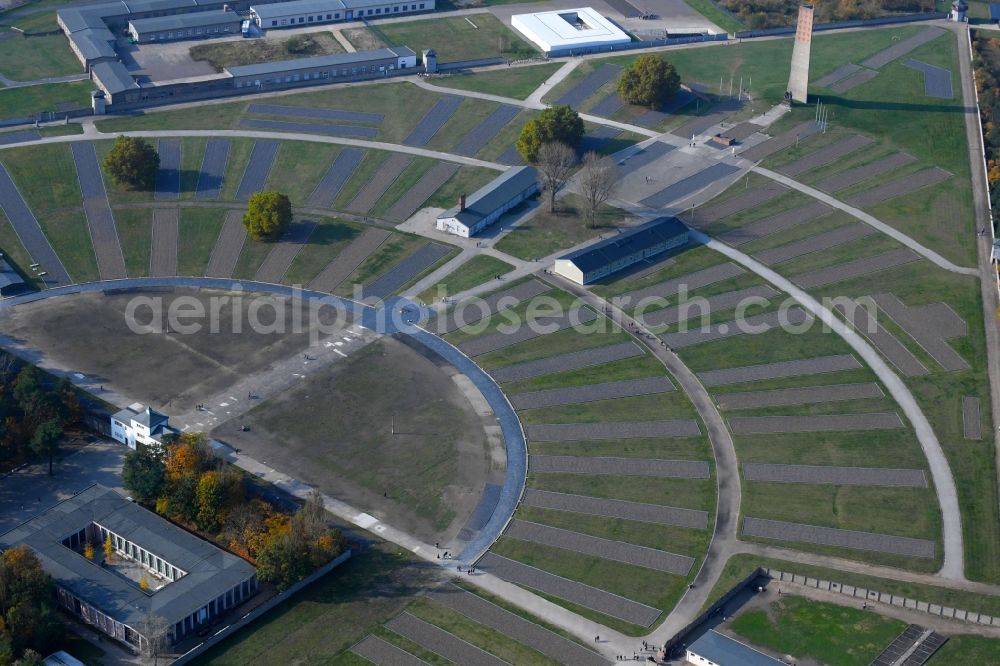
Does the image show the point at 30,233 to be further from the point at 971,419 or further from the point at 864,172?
the point at 971,419

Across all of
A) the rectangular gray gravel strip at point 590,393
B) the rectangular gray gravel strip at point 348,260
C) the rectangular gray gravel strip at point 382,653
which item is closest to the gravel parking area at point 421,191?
the rectangular gray gravel strip at point 348,260

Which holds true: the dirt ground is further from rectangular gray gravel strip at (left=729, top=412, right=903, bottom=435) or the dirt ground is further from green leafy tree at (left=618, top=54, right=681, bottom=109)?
green leafy tree at (left=618, top=54, right=681, bottom=109)

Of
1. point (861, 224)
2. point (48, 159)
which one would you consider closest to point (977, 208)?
point (861, 224)

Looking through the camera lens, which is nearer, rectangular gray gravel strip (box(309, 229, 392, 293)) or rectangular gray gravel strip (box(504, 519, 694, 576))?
rectangular gray gravel strip (box(504, 519, 694, 576))

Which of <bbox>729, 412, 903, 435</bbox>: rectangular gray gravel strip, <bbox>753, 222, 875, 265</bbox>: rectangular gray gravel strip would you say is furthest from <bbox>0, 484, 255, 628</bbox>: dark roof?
<bbox>753, 222, 875, 265</bbox>: rectangular gray gravel strip

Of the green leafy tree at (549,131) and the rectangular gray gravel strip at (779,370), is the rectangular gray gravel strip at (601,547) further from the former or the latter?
the green leafy tree at (549,131)

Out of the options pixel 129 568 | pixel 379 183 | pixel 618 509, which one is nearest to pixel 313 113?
pixel 379 183

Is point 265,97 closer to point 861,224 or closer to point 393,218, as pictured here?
point 393,218
